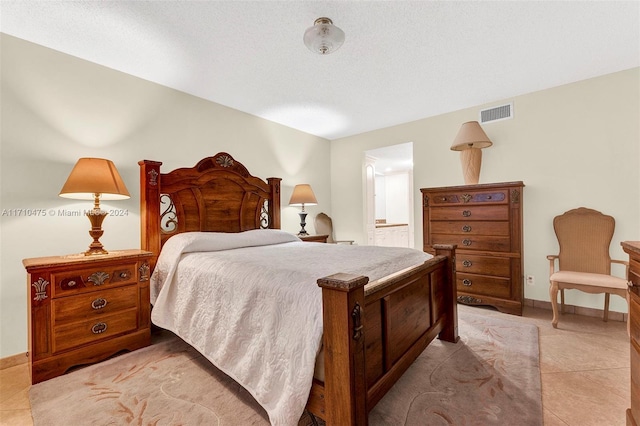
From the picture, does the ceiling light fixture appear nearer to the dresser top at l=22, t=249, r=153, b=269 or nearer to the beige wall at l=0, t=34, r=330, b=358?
the beige wall at l=0, t=34, r=330, b=358

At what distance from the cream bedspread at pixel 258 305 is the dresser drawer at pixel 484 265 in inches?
52.4

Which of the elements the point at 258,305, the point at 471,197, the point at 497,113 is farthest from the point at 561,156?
the point at 258,305

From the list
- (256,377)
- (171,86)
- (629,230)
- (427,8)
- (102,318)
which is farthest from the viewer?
(171,86)

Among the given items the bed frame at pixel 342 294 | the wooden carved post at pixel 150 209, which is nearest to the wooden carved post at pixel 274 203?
the bed frame at pixel 342 294

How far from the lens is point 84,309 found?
6.82 ft

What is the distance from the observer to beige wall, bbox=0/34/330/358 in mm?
2184

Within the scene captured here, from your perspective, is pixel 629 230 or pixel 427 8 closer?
pixel 427 8

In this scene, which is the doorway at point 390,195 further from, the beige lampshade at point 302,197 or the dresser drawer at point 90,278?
the dresser drawer at point 90,278

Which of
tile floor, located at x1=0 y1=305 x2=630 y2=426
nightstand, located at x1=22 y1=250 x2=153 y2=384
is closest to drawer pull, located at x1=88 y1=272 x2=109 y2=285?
nightstand, located at x1=22 y1=250 x2=153 y2=384

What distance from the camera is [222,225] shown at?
326 cm

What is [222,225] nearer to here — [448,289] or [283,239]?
[283,239]

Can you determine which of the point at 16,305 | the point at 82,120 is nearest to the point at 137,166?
the point at 82,120

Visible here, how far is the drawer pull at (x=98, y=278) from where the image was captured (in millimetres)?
2107

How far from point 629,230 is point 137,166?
482 centimetres
